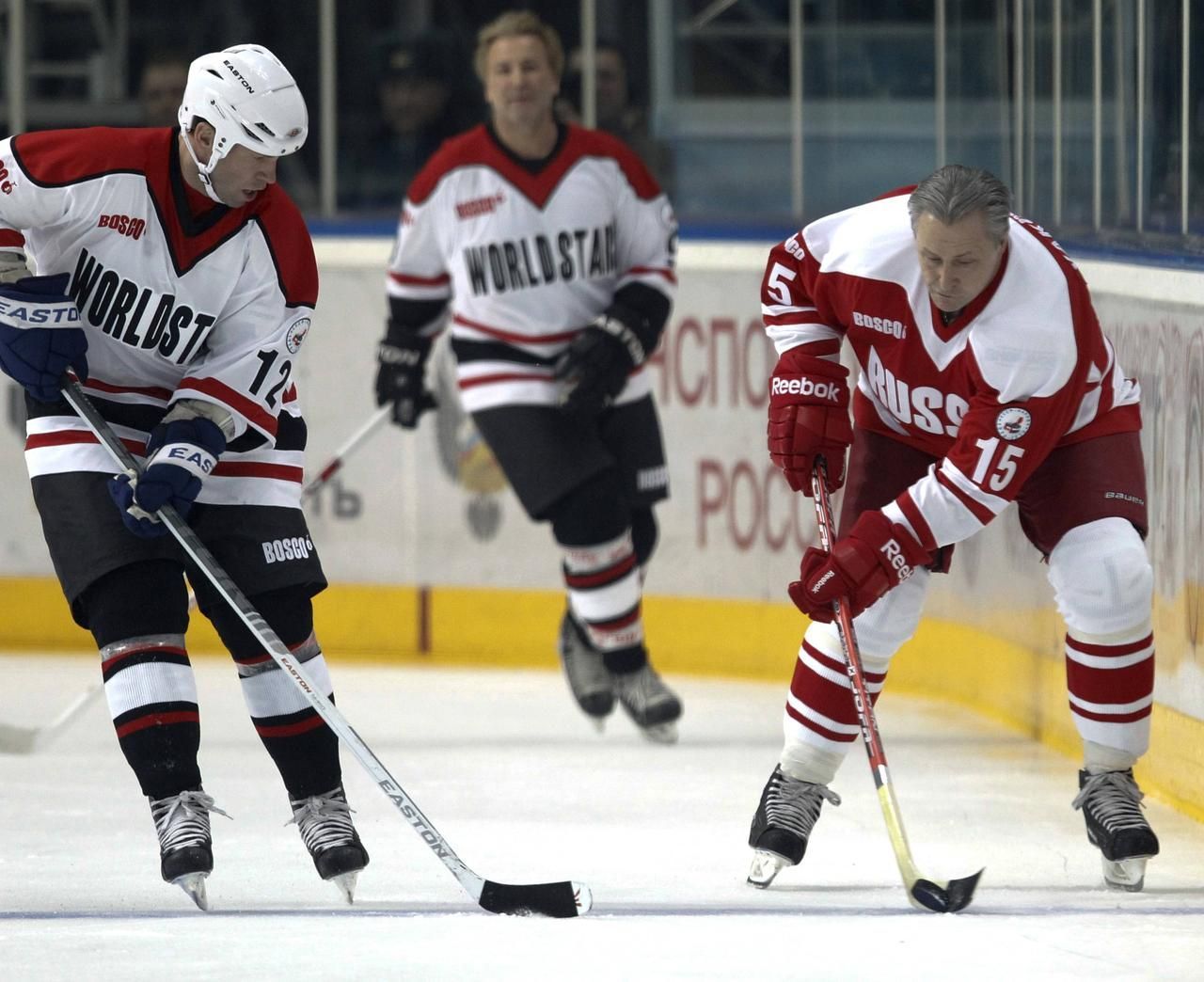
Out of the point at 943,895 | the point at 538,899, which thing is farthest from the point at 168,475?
the point at 943,895

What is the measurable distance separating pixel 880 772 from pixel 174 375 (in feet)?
3.61

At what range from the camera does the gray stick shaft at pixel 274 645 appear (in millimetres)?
3102

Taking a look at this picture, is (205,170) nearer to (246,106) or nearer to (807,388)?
(246,106)

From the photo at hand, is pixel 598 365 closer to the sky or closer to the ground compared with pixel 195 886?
closer to the sky

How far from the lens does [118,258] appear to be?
3.13 m

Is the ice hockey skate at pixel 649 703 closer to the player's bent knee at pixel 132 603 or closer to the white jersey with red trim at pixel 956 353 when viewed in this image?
the white jersey with red trim at pixel 956 353

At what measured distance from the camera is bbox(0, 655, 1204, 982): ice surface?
285 cm

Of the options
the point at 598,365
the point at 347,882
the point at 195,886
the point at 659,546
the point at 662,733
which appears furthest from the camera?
the point at 659,546

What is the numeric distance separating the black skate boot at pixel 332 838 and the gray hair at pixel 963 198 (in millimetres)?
1109

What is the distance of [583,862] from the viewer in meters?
3.59

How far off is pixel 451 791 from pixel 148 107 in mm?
2875

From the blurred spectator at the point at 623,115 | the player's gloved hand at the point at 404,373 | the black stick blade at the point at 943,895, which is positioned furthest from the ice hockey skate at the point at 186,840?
the blurred spectator at the point at 623,115

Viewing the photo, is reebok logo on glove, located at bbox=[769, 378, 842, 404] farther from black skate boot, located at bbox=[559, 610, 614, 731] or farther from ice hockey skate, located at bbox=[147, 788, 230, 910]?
black skate boot, located at bbox=[559, 610, 614, 731]

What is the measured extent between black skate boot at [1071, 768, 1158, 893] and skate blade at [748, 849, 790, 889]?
43 cm
